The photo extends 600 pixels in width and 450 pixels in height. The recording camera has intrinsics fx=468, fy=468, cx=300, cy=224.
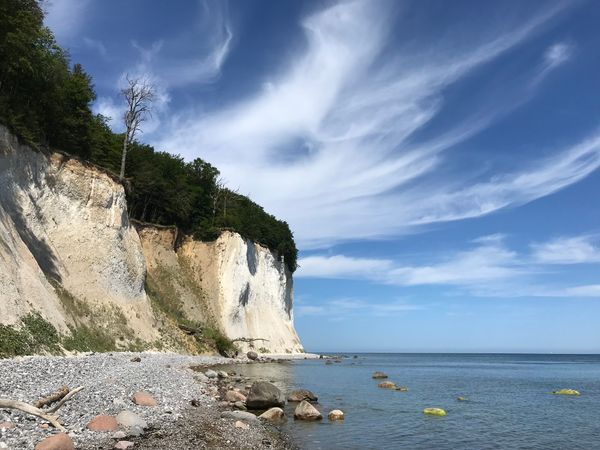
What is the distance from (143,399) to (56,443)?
5927 millimetres

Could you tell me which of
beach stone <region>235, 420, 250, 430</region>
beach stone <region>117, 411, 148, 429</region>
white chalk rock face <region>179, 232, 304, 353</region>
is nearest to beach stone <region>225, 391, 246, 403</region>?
beach stone <region>235, 420, 250, 430</region>

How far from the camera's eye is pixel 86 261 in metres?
34.2

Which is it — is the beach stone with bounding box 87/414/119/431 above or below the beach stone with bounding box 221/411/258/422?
above

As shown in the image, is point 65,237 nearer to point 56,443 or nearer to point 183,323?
point 183,323

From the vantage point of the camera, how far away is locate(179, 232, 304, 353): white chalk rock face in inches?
2233

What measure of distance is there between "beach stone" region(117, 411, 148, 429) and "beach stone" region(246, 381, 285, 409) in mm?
7351

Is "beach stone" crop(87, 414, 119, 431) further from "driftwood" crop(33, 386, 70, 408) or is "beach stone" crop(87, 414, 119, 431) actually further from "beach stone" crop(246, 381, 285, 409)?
"beach stone" crop(246, 381, 285, 409)

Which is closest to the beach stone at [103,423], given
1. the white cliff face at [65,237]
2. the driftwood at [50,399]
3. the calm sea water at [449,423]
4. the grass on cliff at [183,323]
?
the driftwood at [50,399]

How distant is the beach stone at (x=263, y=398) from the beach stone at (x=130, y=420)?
7351 mm

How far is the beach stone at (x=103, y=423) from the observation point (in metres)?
10.7

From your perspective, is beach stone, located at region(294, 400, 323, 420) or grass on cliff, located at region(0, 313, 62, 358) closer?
beach stone, located at region(294, 400, 323, 420)

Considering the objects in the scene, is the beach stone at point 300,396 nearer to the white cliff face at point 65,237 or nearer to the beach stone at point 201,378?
the beach stone at point 201,378

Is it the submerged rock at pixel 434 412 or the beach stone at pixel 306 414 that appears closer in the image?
the beach stone at pixel 306 414

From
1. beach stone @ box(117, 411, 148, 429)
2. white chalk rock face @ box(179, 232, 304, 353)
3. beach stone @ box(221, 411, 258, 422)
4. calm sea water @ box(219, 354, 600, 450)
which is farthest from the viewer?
white chalk rock face @ box(179, 232, 304, 353)
